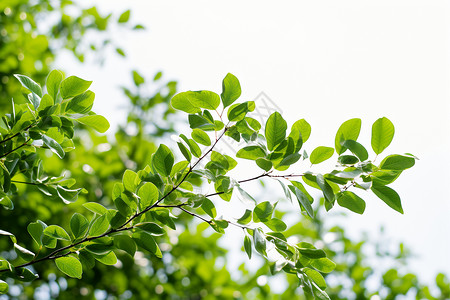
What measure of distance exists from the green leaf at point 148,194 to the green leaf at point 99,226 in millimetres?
95

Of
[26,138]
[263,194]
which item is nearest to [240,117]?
[26,138]

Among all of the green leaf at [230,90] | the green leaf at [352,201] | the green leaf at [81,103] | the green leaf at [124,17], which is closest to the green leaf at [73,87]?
the green leaf at [81,103]

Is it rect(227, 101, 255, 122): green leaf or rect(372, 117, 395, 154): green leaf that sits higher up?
rect(372, 117, 395, 154): green leaf

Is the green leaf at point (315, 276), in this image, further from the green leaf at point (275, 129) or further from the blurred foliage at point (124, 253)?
the blurred foliage at point (124, 253)

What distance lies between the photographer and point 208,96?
95cm

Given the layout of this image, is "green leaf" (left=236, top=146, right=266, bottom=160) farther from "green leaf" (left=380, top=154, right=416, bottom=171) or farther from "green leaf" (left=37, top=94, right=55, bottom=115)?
"green leaf" (left=37, top=94, right=55, bottom=115)

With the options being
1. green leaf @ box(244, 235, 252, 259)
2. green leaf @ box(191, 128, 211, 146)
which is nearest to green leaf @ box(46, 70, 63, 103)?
green leaf @ box(191, 128, 211, 146)

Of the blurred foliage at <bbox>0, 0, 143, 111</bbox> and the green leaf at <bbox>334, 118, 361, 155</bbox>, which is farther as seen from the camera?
the blurred foliage at <bbox>0, 0, 143, 111</bbox>

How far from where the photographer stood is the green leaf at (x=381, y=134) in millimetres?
935

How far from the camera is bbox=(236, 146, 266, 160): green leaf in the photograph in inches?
36.1

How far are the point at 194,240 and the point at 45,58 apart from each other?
5.17 ft

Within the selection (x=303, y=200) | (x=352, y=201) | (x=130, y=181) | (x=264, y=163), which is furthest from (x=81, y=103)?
(x=352, y=201)

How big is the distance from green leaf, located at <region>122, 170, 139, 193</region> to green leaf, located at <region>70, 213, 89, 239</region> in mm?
127

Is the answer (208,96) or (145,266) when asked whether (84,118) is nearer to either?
(208,96)
